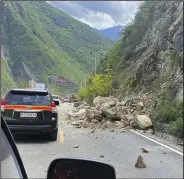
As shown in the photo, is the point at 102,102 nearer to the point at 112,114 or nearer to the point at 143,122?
the point at 112,114

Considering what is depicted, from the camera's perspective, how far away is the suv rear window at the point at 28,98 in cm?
1274

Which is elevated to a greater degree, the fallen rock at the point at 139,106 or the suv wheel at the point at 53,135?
the fallen rock at the point at 139,106

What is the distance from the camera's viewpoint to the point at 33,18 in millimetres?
27141

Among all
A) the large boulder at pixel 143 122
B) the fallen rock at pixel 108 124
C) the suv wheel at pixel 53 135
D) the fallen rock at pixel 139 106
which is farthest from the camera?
the fallen rock at pixel 139 106

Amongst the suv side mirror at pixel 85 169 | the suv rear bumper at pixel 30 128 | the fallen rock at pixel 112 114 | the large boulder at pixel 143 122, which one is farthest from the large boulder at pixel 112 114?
the suv side mirror at pixel 85 169

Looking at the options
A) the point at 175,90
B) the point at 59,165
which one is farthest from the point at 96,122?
the point at 59,165

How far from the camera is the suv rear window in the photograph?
12.7 metres

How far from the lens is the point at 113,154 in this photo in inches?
434

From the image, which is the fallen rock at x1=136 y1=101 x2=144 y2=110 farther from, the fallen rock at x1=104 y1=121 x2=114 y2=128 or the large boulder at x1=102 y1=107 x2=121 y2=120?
the fallen rock at x1=104 y1=121 x2=114 y2=128

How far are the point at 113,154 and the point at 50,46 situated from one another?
1254 centimetres

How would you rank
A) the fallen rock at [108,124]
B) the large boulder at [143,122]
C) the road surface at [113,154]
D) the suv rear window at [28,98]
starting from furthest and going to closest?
the fallen rock at [108,124], the large boulder at [143,122], the suv rear window at [28,98], the road surface at [113,154]

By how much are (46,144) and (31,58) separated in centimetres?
851

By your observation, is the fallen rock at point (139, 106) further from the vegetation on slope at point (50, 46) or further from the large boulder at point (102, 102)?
the vegetation on slope at point (50, 46)

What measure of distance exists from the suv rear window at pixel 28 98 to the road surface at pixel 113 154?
3.91 ft
